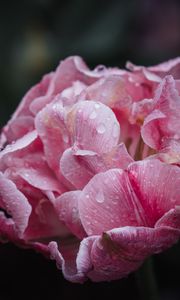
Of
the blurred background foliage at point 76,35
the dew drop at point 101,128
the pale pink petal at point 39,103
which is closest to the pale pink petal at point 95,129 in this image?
the dew drop at point 101,128

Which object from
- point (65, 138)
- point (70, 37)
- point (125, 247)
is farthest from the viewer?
point (70, 37)

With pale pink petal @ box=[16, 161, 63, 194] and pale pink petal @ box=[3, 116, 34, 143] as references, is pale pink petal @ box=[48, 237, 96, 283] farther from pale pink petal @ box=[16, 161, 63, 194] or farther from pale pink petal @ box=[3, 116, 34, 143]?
pale pink petal @ box=[3, 116, 34, 143]

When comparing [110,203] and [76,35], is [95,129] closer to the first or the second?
[110,203]

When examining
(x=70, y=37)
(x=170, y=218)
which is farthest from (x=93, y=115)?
(x=70, y=37)

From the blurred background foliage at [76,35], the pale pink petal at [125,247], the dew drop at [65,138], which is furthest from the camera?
the blurred background foliage at [76,35]

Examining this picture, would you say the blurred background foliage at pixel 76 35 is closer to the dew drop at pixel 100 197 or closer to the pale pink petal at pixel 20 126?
the pale pink petal at pixel 20 126

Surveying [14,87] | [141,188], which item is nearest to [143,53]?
[14,87]

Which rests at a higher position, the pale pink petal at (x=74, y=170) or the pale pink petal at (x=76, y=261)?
the pale pink petal at (x=74, y=170)
